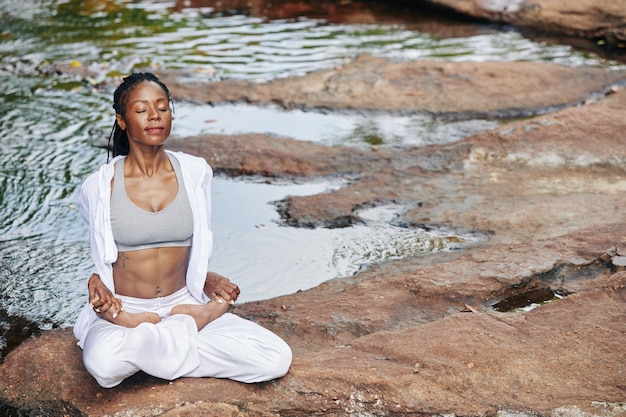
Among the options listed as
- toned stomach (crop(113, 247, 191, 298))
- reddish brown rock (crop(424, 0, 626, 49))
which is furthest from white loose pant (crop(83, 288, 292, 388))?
reddish brown rock (crop(424, 0, 626, 49))

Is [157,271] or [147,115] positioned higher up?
[147,115]

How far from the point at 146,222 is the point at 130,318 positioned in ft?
1.38

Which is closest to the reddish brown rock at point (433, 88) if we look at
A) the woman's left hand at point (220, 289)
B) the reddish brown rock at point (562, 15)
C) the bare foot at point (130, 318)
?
the reddish brown rock at point (562, 15)

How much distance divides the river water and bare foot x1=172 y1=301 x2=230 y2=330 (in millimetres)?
1285

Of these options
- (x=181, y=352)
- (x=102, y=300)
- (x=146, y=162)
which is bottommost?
(x=181, y=352)

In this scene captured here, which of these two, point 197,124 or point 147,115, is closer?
point 147,115

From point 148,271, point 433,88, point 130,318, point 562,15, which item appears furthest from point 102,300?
point 562,15

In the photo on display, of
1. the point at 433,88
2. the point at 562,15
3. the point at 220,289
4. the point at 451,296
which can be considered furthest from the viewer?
the point at 562,15

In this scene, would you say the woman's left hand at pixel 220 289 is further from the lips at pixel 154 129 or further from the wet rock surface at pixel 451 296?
the lips at pixel 154 129

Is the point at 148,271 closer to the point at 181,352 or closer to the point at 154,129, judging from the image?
the point at 181,352

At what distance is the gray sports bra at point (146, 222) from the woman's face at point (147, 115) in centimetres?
21

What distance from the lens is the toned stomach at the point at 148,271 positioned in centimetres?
401

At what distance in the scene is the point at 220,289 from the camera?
418 centimetres

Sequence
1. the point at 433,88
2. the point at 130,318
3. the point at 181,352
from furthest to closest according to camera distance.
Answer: the point at 433,88 → the point at 130,318 → the point at 181,352
